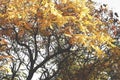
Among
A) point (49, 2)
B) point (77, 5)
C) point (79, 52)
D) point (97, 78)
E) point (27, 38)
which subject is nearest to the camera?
point (49, 2)

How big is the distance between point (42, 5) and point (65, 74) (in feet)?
43.7

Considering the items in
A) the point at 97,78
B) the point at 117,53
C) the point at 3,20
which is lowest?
the point at 97,78

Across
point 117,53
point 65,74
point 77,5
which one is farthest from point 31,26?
point 65,74

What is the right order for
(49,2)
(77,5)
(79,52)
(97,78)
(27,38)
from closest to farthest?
(49,2) → (77,5) → (27,38) → (79,52) → (97,78)

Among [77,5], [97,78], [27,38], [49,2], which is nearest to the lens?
[49,2]

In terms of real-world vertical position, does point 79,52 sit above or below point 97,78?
above

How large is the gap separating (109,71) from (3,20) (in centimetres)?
1394

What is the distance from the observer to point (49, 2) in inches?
704

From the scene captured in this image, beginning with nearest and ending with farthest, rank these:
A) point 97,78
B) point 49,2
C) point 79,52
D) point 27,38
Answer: point 49,2
point 27,38
point 79,52
point 97,78

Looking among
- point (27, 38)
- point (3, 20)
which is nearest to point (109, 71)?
point (27, 38)

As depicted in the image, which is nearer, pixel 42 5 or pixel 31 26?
pixel 42 5

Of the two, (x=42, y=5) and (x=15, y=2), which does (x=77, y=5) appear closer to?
(x=42, y=5)

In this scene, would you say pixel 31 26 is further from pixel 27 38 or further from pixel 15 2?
pixel 27 38

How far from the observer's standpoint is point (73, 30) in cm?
1980
